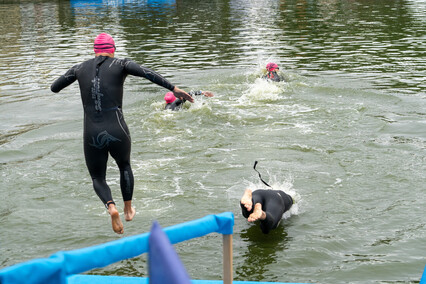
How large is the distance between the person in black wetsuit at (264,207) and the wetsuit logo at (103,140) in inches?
74.0

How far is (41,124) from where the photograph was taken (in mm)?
14531

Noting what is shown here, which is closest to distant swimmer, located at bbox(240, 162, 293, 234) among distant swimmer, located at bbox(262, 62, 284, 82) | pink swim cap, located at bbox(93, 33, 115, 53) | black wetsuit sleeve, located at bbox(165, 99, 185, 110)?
pink swim cap, located at bbox(93, 33, 115, 53)

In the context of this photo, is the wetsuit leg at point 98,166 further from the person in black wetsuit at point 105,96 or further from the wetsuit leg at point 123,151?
the wetsuit leg at point 123,151

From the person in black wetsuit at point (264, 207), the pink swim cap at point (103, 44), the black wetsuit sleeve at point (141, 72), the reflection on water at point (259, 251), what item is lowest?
the reflection on water at point (259, 251)

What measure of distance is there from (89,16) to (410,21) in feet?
79.2

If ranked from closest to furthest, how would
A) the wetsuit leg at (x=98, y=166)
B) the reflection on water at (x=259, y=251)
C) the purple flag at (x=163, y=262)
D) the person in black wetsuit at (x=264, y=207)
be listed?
the purple flag at (x=163, y=262)
the wetsuit leg at (x=98, y=166)
the reflection on water at (x=259, y=251)
the person in black wetsuit at (x=264, y=207)

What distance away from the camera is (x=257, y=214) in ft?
23.2

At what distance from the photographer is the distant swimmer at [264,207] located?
7.12 meters

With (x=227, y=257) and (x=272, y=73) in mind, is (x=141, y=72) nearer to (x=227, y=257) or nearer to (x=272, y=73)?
(x=227, y=257)

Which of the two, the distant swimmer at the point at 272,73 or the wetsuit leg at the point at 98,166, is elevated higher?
the wetsuit leg at the point at 98,166

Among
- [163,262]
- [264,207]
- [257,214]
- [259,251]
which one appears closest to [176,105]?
[264,207]

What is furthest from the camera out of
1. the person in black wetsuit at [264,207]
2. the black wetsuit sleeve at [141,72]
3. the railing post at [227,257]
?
the person in black wetsuit at [264,207]

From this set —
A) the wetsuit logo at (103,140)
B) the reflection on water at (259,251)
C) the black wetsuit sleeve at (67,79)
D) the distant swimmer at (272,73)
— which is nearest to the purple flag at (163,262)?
the wetsuit logo at (103,140)

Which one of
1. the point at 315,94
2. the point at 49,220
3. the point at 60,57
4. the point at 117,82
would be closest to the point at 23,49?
the point at 60,57
